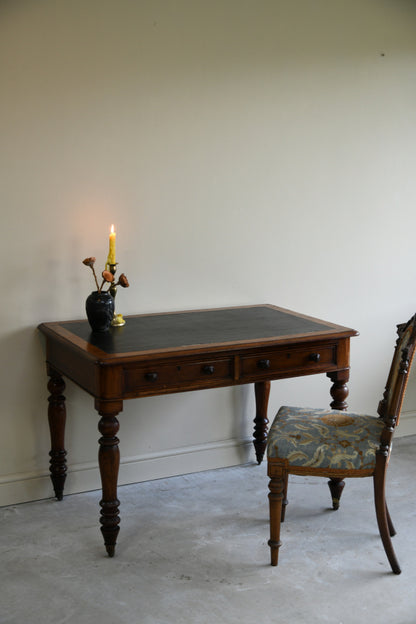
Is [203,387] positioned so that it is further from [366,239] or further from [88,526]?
[366,239]

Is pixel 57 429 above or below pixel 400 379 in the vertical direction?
below

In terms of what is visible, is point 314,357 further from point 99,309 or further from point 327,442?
point 99,309

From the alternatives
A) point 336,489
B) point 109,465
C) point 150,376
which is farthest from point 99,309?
point 336,489

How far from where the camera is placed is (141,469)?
3.41 m

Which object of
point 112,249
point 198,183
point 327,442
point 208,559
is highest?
point 198,183

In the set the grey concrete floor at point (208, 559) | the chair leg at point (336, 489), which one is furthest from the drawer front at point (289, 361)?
the grey concrete floor at point (208, 559)

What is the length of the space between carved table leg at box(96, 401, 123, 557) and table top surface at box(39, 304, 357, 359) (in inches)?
8.1

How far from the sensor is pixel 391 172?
3.86 metres

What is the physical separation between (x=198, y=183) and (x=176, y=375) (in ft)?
3.42

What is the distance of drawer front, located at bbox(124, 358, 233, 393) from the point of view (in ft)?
8.75

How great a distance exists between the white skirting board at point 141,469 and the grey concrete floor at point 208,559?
52mm

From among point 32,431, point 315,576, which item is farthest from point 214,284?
point 315,576

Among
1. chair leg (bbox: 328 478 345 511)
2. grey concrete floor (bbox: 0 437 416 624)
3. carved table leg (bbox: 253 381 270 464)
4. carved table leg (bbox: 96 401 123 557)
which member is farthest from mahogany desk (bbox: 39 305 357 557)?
carved table leg (bbox: 253 381 270 464)

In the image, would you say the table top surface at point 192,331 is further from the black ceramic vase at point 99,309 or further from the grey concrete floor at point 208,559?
the grey concrete floor at point 208,559
